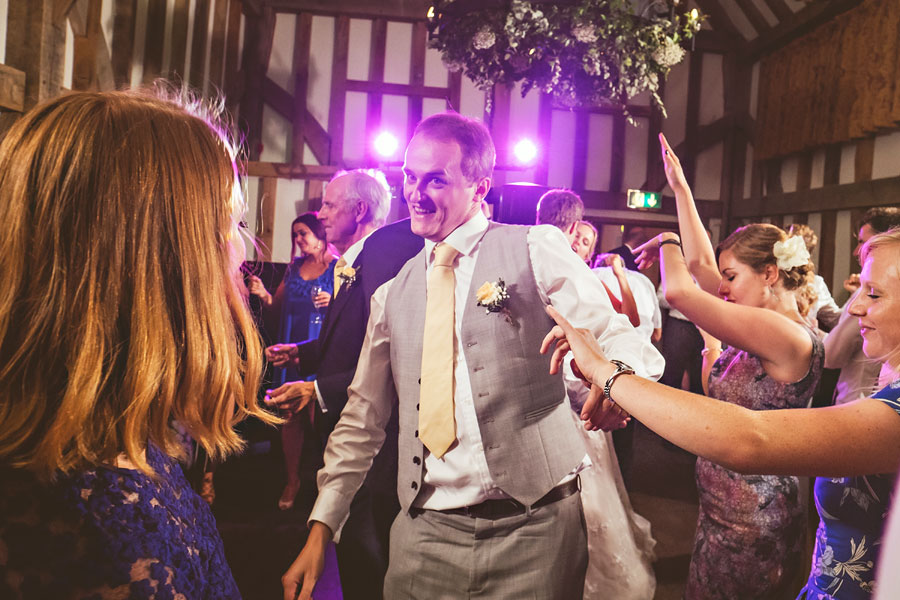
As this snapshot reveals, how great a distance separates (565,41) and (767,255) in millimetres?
2524

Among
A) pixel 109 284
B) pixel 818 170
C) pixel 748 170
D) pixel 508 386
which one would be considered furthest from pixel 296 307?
pixel 748 170

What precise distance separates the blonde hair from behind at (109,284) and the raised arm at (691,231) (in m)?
1.62

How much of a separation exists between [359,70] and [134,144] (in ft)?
26.0

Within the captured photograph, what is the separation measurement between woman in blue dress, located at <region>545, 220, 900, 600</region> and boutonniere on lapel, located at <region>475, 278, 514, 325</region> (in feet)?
1.07

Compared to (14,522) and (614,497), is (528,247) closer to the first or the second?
(14,522)

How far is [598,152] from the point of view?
852cm

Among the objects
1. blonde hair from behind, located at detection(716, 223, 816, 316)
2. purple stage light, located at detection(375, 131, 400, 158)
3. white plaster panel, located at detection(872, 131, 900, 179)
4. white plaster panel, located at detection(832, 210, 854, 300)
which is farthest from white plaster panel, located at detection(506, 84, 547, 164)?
blonde hair from behind, located at detection(716, 223, 816, 316)

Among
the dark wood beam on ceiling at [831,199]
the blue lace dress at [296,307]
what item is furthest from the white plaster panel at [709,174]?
the blue lace dress at [296,307]

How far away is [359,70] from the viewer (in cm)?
812

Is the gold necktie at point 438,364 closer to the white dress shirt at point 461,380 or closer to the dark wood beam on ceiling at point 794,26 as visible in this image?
the white dress shirt at point 461,380

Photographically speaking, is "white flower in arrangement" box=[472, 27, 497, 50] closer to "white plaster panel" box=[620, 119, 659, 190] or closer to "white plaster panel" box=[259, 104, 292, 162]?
"white plaster panel" box=[259, 104, 292, 162]

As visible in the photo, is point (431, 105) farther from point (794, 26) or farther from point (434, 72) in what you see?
point (794, 26)

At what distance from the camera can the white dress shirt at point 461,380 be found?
158 cm

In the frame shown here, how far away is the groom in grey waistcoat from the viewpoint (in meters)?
1.59
